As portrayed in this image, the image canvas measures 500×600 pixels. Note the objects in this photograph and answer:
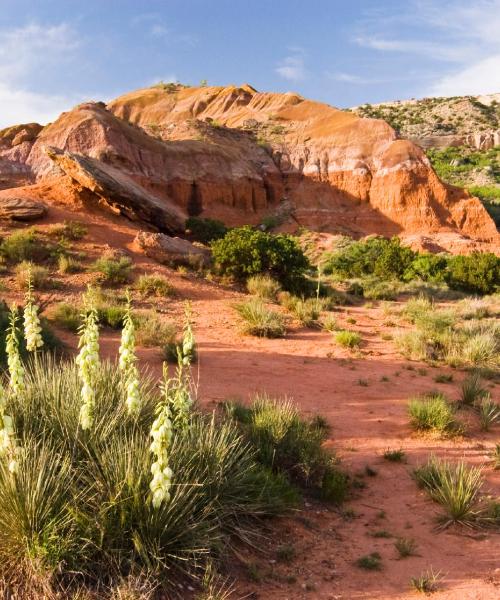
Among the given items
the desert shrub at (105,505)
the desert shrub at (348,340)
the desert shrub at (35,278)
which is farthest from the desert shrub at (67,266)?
the desert shrub at (105,505)

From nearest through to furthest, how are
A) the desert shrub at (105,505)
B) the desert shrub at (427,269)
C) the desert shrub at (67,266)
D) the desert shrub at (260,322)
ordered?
the desert shrub at (105,505) < the desert shrub at (260,322) < the desert shrub at (67,266) < the desert shrub at (427,269)

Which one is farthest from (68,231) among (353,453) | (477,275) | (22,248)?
→ (477,275)

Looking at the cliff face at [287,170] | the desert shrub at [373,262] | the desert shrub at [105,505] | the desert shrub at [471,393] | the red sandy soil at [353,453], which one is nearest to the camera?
the desert shrub at [105,505]

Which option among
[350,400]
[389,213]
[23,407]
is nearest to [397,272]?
[389,213]

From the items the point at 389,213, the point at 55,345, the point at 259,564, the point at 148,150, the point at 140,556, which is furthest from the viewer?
the point at 389,213

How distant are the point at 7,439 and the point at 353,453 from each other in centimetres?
451

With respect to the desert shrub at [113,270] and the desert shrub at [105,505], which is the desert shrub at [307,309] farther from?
the desert shrub at [105,505]

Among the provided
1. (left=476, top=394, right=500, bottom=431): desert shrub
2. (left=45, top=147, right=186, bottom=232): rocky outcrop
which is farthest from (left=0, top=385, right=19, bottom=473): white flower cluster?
(left=45, top=147, right=186, bottom=232): rocky outcrop

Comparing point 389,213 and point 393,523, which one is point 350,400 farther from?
point 389,213

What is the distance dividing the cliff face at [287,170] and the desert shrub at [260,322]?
19.4 m

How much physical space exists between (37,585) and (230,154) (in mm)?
37695

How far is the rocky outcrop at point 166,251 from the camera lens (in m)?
19.1

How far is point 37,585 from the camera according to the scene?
9.92 feet

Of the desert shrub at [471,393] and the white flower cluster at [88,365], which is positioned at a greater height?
the white flower cluster at [88,365]
